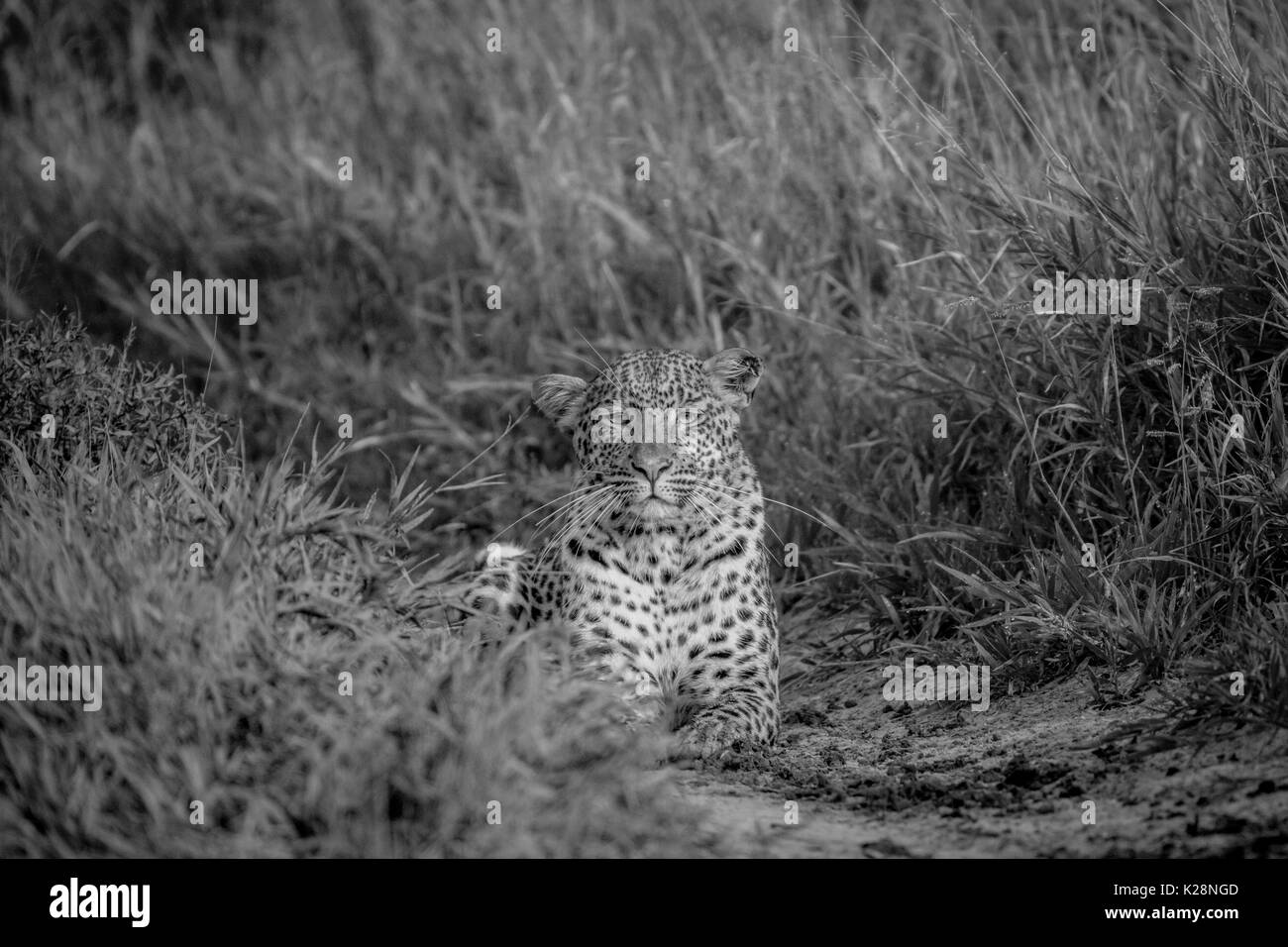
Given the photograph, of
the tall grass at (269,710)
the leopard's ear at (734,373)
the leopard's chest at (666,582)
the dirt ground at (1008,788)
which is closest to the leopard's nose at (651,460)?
the leopard's chest at (666,582)

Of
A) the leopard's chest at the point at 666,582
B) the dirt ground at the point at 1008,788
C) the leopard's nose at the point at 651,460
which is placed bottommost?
the dirt ground at the point at 1008,788

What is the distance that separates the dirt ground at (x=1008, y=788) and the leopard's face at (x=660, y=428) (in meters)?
1.00

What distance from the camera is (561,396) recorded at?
6.34m

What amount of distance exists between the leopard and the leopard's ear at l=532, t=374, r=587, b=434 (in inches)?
4.3

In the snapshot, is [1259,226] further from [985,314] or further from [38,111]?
[38,111]

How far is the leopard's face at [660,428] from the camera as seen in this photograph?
18.9 feet

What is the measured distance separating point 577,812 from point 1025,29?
6.54 m

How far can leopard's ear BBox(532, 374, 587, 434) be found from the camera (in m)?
6.32

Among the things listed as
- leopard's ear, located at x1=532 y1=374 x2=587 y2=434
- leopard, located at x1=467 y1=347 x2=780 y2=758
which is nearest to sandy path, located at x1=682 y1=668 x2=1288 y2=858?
leopard, located at x1=467 y1=347 x2=780 y2=758

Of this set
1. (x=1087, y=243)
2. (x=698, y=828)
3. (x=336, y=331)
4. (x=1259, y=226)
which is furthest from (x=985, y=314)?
(x=336, y=331)

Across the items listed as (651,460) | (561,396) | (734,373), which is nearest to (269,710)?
(651,460)

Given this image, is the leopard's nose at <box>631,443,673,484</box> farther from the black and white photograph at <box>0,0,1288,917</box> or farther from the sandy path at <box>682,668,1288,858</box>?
the sandy path at <box>682,668,1288,858</box>

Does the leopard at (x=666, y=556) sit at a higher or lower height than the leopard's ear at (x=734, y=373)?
lower

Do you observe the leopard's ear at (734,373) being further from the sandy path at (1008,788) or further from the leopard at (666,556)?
the sandy path at (1008,788)
